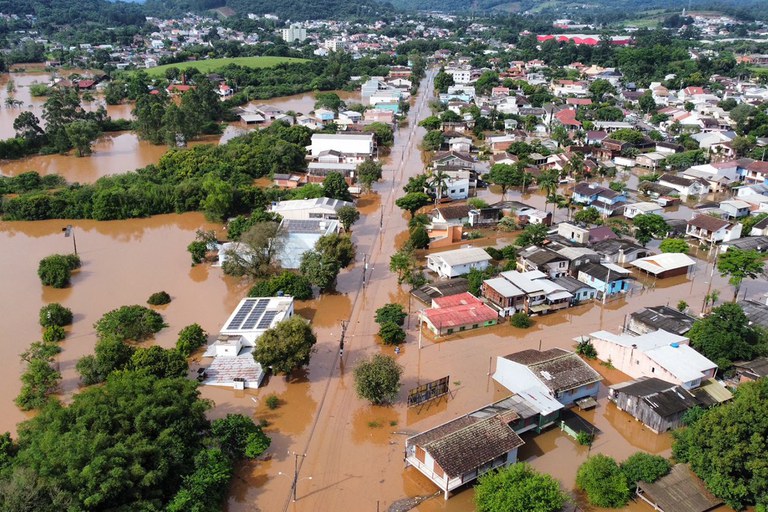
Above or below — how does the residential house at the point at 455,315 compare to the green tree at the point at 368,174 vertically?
below

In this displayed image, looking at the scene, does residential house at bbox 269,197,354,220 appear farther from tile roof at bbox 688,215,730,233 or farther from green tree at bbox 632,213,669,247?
tile roof at bbox 688,215,730,233

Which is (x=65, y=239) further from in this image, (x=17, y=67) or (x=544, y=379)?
(x=17, y=67)

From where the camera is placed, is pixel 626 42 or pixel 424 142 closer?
pixel 424 142

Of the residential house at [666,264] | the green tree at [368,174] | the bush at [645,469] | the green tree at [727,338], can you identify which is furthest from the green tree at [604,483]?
the green tree at [368,174]

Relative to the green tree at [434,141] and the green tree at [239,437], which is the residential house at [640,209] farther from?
the green tree at [239,437]

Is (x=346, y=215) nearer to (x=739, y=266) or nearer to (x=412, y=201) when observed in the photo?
(x=412, y=201)

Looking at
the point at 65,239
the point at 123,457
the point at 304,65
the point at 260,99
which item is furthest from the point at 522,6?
the point at 123,457

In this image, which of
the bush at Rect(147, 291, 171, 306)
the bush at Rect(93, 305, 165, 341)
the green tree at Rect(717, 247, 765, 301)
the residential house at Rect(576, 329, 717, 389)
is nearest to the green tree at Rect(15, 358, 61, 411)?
the bush at Rect(93, 305, 165, 341)
